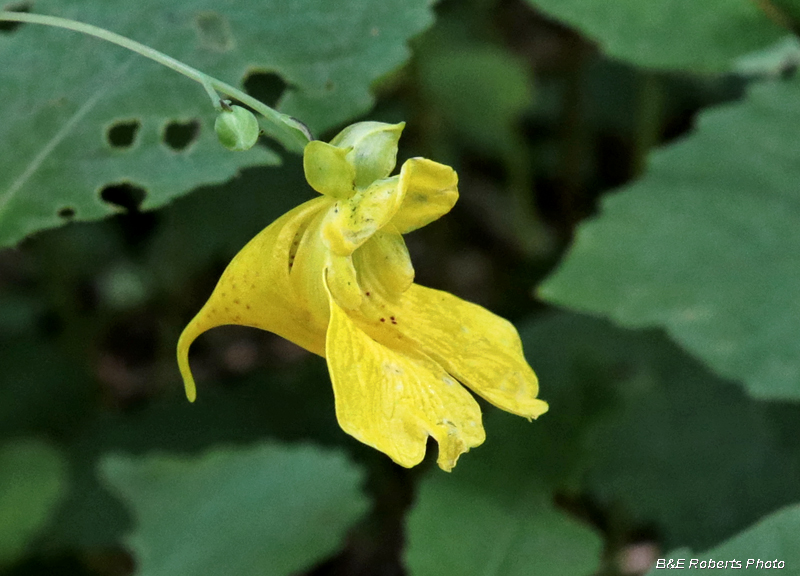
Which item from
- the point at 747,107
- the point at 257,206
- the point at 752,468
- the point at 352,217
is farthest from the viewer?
the point at 257,206

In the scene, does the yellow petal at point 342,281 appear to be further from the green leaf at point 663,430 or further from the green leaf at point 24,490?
the green leaf at point 24,490

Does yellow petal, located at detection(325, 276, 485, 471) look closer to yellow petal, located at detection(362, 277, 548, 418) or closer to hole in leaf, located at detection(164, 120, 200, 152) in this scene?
yellow petal, located at detection(362, 277, 548, 418)

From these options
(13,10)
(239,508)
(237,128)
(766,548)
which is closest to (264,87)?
(13,10)

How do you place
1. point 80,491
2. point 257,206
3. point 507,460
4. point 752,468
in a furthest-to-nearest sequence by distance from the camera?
point 80,491 → point 257,206 → point 752,468 → point 507,460

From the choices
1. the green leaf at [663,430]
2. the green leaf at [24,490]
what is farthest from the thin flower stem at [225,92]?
the green leaf at [24,490]

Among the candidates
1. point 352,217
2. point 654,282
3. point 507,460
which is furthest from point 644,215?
point 352,217

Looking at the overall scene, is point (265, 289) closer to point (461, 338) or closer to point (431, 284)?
point (461, 338)

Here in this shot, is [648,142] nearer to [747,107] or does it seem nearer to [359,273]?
[747,107]
